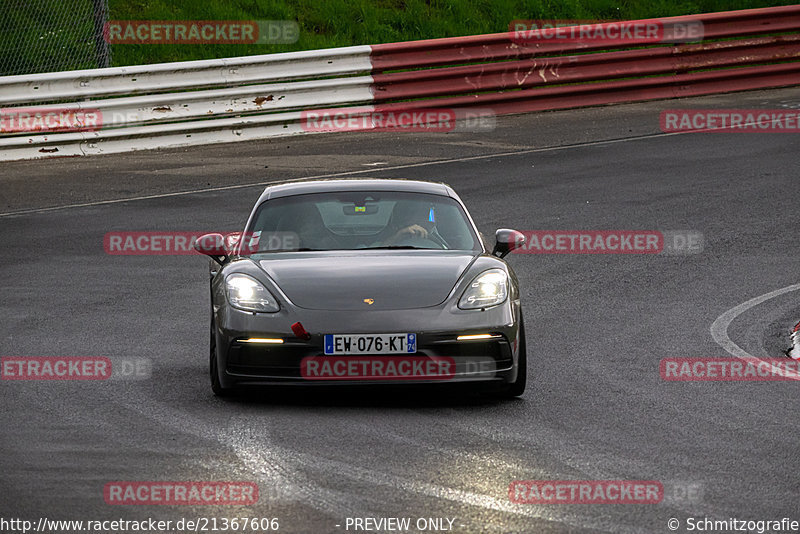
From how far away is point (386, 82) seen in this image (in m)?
20.0

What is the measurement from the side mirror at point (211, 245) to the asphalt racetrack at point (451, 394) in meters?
0.76

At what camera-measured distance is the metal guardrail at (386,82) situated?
18453mm

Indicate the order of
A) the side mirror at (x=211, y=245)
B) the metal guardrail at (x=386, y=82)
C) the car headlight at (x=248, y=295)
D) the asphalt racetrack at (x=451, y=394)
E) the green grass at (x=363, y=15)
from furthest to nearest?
the green grass at (x=363, y=15) → the metal guardrail at (x=386, y=82) → the side mirror at (x=211, y=245) → the car headlight at (x=248, y=295) → the asphalt racetrack at (x=451, y=394)

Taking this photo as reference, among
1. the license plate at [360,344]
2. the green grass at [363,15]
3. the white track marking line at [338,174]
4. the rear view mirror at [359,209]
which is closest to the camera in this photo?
the license plate at [360,344]

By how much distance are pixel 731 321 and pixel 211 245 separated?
3.99 metres

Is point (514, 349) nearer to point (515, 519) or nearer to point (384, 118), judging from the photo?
point (515, 519)

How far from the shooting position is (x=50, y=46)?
2045 cm

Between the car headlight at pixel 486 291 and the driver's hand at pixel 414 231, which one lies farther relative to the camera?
the driver's hand at pixel 414 231

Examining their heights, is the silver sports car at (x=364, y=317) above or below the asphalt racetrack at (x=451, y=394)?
above

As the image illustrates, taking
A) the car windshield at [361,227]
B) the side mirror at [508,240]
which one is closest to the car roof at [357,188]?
the car windshield at [361,227]

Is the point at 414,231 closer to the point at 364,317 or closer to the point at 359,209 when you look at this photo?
the point at 359,209

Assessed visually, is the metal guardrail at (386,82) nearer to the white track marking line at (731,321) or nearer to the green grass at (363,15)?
the green grass at (363,15)

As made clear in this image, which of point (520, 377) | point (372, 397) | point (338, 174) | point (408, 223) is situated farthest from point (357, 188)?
point (338, 174)

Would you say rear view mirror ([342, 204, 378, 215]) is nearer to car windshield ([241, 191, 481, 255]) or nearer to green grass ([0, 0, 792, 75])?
car windshield ([241, 191, 481, 255])
